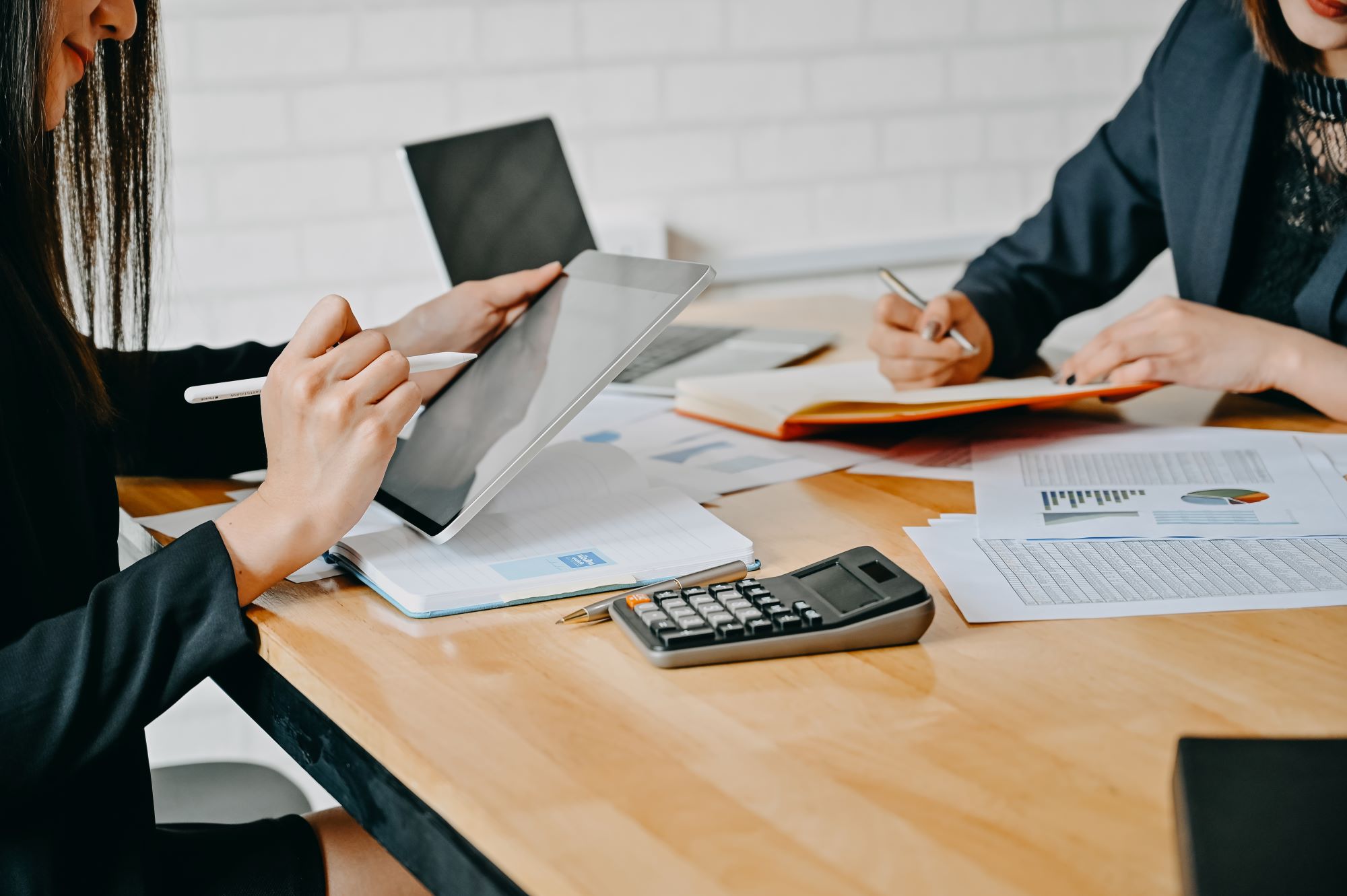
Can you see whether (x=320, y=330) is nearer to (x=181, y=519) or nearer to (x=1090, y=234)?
(x=181, y=519)

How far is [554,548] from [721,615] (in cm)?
17

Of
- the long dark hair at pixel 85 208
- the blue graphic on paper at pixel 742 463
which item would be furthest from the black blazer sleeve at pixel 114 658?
the blue graphic on paper at pixel 742 463

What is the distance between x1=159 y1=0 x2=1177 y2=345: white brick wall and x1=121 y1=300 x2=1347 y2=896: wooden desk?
134 cm

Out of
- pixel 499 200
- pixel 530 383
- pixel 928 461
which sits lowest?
pixel 928 461

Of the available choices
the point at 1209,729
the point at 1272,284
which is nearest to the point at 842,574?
the point at 1209,729

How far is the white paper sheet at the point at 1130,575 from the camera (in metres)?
0.71

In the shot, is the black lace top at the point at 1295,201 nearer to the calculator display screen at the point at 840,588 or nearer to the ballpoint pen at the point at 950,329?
the ballpoint pen at the point at 950,329

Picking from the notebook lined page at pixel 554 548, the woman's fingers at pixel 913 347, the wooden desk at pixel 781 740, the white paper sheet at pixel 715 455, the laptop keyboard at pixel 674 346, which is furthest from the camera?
the laptop keyboard at pixel 674 346

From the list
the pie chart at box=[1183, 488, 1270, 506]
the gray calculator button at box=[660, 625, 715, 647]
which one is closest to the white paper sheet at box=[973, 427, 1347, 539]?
the pie chart at box=[1183, 488, 1270, 506]

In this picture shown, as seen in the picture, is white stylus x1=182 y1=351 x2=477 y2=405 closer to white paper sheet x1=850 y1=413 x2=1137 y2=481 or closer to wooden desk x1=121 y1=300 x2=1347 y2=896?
wooden desk x1=121 y1=300 x2=1347 y2=896

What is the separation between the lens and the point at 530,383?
886 millimetres

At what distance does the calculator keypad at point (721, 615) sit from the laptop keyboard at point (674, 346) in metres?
0.67

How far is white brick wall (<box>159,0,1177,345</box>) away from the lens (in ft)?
6.44

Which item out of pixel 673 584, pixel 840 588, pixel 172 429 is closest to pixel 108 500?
pixel 172 429
